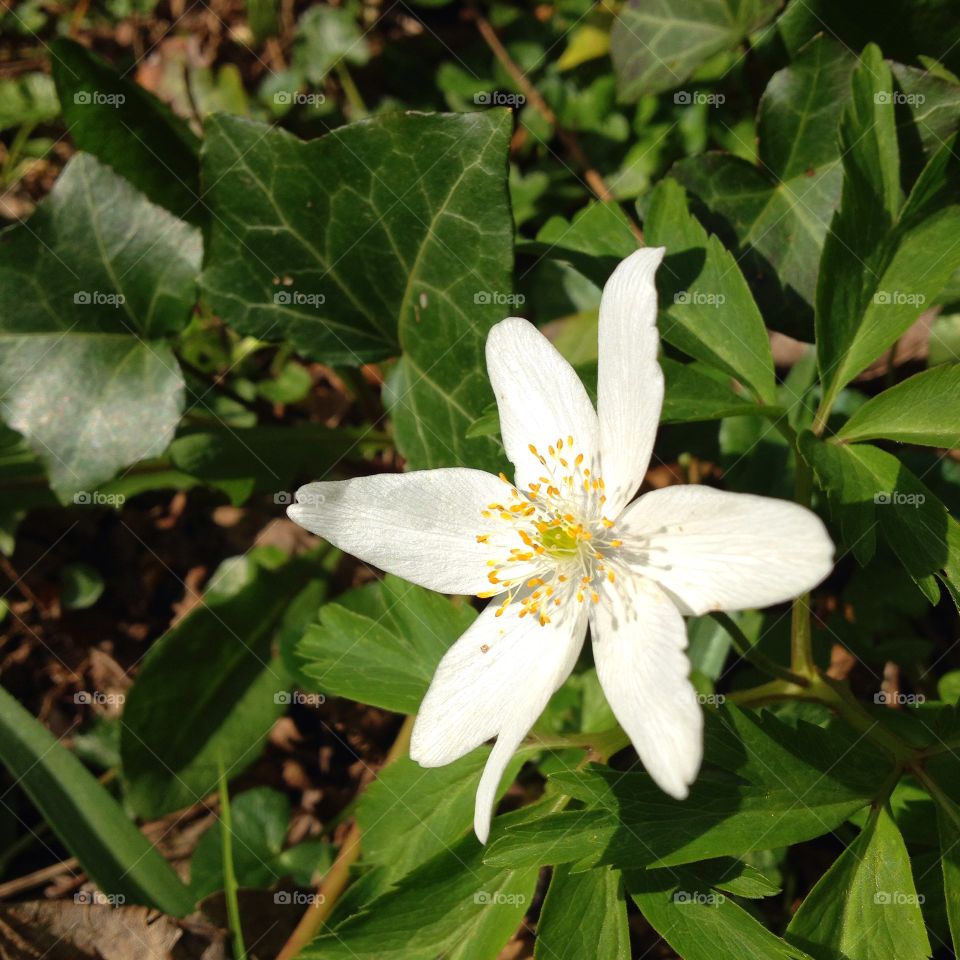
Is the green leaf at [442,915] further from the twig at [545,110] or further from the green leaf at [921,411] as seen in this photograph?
the twig at [545,110]

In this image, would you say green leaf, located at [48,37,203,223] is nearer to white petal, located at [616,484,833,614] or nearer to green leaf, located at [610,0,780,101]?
green leaf, located at [610,0,780,101]

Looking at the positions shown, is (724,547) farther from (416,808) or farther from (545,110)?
(545,110)

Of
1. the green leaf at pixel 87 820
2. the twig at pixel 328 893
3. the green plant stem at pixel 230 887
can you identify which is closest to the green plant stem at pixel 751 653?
the twig at pixel 328 893

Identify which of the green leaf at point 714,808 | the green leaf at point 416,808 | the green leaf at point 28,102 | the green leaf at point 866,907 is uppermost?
the green leaf at point 28,102

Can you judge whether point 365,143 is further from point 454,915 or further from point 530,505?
point 454,915

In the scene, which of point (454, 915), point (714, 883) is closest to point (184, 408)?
point (454, 915)

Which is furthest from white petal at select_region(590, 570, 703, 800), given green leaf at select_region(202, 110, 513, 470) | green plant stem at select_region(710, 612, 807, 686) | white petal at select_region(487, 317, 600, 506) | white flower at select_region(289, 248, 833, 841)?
green leaf at select_region(202, 110, 513, 470)
